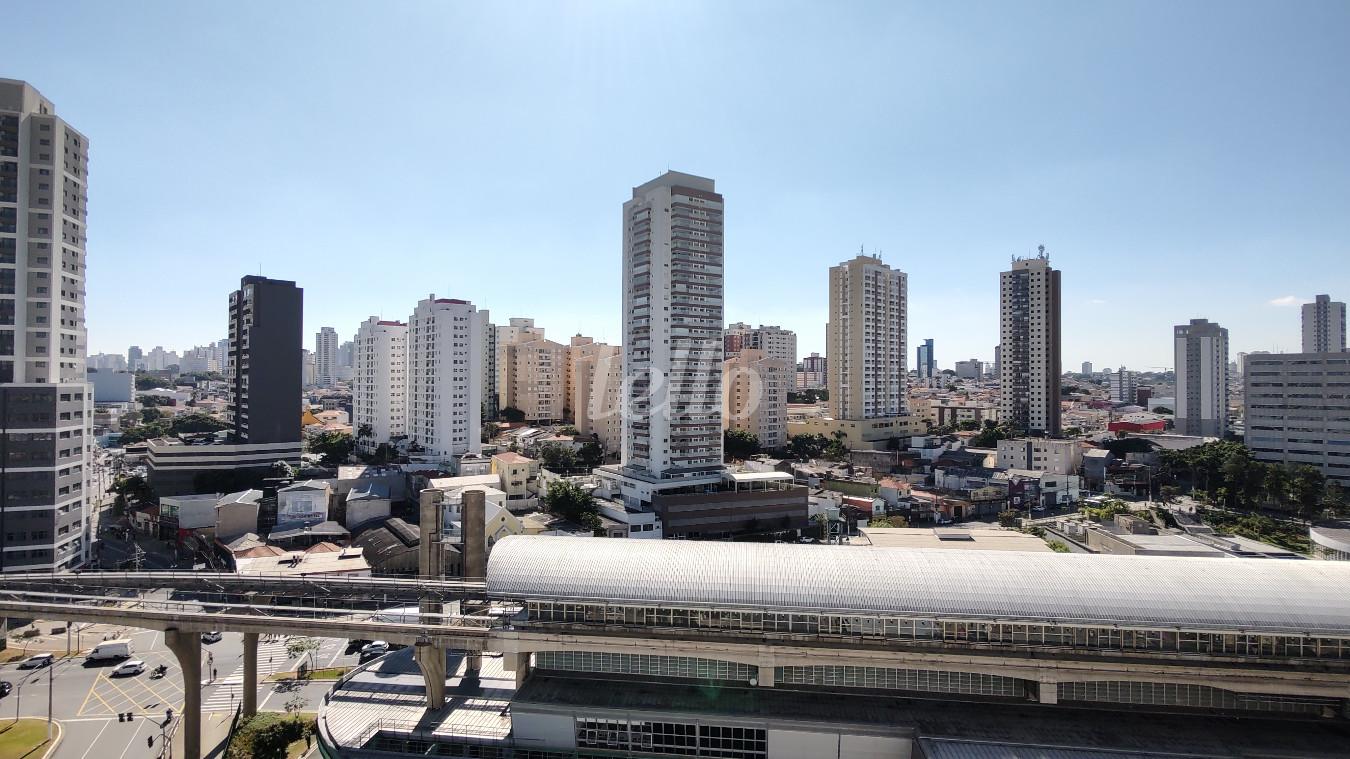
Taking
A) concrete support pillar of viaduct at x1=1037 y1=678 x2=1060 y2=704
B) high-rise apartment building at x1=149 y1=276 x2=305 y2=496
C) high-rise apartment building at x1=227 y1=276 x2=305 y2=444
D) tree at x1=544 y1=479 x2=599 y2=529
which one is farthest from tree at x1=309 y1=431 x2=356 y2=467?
concrete support pillar of viaduct at x1=1037 y1=678 x2=1060 y2=704

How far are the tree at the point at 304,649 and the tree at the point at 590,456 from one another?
1399 inches

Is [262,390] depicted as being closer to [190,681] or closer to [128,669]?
[128,669]

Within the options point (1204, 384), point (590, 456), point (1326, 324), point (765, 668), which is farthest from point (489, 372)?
point (1326, 324)

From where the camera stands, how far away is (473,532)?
23297mm

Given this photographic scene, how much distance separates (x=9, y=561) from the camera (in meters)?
32.1

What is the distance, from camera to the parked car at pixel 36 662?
26.0 metres

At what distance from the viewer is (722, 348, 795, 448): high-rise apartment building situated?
74.2m

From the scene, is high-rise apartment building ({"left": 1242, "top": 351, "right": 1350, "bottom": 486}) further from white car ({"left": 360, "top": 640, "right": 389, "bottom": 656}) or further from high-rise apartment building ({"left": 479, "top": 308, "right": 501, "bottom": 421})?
high-rise apartment building ({"left": 479, "top": 308, "right": 501, "bottom": 421})

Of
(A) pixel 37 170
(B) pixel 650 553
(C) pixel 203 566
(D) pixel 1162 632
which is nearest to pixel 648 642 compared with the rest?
(B) pixel 650 553

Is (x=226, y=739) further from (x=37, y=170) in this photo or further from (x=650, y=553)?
(x=37, y=170)

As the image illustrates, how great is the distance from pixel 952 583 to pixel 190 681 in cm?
2216

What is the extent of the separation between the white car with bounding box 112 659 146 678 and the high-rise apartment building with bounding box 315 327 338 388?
18023cm

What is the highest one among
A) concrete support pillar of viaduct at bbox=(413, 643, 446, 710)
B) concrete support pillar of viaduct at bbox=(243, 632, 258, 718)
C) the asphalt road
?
concrete support pillar of viaduct at bbox=(413, 643, 446, 710)

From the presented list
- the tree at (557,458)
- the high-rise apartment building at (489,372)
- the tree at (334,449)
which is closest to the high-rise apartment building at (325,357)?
the high-rise apartment building at (489,372)
